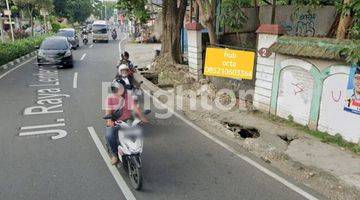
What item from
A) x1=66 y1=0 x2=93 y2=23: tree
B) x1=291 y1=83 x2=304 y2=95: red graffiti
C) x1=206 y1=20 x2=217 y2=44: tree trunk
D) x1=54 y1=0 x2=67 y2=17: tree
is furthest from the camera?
x1=66 y1=0 x2=93 y2=23: tree

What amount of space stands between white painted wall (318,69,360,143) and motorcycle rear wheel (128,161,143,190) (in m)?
4.84

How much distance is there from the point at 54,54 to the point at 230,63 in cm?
1085

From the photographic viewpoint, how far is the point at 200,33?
13.4m

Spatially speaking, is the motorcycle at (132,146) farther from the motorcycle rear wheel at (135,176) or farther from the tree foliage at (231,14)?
the tree foliage at (231,14)

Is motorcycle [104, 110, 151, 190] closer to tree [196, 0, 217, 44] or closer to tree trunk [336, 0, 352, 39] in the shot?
tree trunk [336, 0, 352, 39]

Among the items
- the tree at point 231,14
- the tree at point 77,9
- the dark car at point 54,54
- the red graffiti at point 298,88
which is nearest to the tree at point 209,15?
the tree at point 231,14

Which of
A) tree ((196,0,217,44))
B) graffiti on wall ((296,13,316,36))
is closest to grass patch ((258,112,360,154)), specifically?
tree ((196,0,217,44))

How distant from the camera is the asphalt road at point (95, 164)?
18.6ft

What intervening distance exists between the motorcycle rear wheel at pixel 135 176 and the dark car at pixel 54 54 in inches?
540

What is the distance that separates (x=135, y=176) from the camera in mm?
5816

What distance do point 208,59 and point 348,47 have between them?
16.4ft

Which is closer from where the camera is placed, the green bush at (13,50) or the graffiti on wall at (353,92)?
the graffiti on wall at (353,92)

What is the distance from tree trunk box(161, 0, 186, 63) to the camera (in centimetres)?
1677

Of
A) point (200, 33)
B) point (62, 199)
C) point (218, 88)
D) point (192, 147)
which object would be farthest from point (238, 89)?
point (62, 199)
